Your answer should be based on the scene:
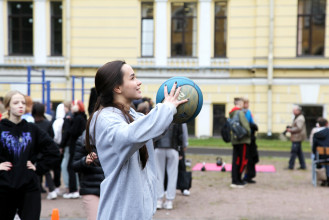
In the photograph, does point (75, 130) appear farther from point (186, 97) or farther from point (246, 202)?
point (186, 97)

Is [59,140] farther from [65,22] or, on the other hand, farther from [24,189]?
[65,22]

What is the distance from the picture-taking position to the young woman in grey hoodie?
104 inches

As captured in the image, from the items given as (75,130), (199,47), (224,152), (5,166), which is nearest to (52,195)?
(75,130)

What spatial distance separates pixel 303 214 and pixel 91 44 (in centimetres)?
1533

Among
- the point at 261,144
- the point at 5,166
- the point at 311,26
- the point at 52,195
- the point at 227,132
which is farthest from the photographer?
the point at 311,26

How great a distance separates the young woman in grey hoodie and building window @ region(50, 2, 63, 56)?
19.4 metres

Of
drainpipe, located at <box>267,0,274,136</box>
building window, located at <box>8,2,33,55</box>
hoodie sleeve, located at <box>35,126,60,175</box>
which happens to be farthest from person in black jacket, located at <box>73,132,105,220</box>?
building window, located at <box>8,2,33,55</box>

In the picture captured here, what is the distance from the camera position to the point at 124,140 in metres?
2.68

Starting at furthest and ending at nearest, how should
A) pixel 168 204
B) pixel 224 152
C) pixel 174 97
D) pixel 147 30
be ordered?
1. pixel 147 30
2. pixel 224 152
3. pixel 168 204
4. pixel 174 97

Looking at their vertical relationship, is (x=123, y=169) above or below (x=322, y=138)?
above

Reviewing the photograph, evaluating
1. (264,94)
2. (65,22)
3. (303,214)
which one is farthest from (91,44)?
(303,214)

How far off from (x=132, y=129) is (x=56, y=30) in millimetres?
20074

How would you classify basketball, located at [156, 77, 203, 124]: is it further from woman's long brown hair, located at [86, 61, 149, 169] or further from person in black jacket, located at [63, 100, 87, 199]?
person in black jacket, located at [63, 100, 87, 199]

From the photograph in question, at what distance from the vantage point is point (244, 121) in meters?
10.1
